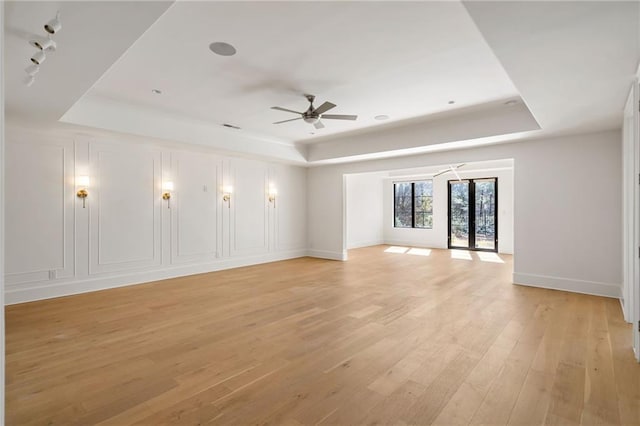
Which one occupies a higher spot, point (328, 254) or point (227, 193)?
point (227, 193)

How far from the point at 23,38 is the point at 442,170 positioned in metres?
10.3

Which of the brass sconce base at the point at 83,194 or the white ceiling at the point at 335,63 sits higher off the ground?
the white ceiling at the point at 335,63

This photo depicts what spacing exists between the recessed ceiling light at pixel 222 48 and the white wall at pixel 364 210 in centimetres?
780

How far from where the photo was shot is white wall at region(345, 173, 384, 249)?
11.3m

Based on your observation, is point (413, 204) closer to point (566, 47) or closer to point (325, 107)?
point (325, 107)

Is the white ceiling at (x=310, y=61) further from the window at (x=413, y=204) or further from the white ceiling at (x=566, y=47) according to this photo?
the window at (x=413, y=204)

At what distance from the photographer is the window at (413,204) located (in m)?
11.7

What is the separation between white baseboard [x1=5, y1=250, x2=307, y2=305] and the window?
647 cm

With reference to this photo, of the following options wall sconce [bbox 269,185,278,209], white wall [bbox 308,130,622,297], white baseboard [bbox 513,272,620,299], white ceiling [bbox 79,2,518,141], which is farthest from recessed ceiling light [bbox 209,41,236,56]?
white baseboard [bbox 513,272,620,299]

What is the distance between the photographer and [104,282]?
5637 mm

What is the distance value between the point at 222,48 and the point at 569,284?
623cm

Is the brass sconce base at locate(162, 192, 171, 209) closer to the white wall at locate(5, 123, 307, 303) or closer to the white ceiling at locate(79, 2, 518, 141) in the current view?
the white wall at locate(5, 123, 307, 303)

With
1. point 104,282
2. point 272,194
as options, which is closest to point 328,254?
point 272,194

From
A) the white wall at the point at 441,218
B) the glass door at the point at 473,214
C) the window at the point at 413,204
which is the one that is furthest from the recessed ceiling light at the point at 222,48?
the window at the point at 413,204
